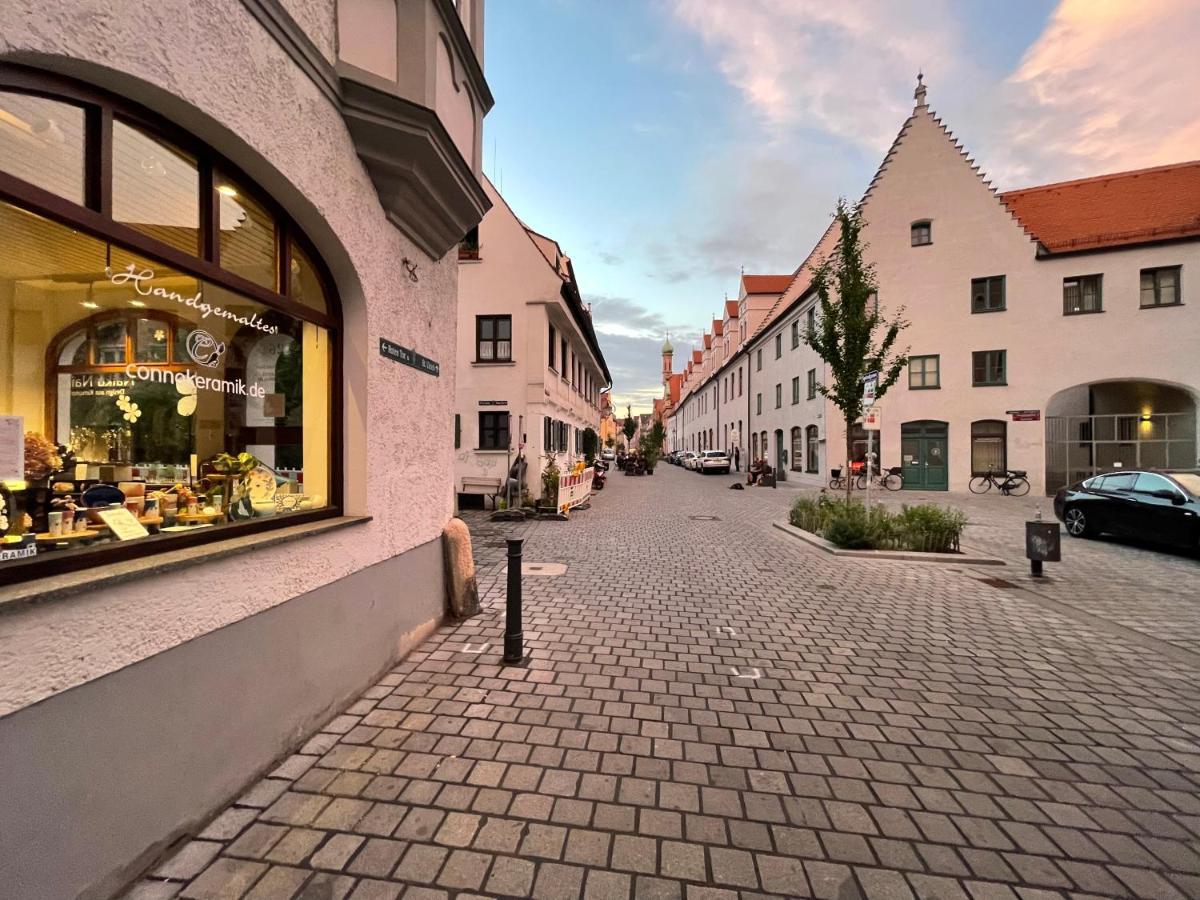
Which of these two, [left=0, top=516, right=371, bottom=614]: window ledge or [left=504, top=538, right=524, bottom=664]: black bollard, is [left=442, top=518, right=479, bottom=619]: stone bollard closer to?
[left=504, top=538, right=524, bottom=664]: black bollard

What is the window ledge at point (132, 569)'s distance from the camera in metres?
1.86

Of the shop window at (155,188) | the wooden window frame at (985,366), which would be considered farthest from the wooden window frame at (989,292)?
the shop window at (155,188)

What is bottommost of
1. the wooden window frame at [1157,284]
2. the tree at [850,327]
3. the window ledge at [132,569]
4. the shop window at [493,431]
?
the window ledge at [132,569]

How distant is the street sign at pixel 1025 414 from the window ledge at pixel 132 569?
26308 mm

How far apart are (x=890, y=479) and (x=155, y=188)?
80.4 feet

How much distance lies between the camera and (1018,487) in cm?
2147

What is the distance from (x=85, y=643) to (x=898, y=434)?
25217mm

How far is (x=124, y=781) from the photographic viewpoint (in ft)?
7.14

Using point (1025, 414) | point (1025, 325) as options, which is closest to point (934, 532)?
point (1025, 414)

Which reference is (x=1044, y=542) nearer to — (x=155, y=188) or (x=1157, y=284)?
(x=155, y=188)

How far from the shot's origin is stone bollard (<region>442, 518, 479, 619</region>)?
544 cm

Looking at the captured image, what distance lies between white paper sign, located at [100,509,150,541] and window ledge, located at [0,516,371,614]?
15 centimetres

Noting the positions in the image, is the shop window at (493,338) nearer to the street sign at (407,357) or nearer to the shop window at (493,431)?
the shop window at (493,431)


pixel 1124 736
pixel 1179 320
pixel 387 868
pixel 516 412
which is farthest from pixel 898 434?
pixel 387 868
